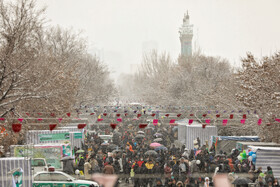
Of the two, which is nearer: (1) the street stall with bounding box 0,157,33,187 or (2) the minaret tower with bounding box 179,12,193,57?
(1) the street stall with bounding box 0,157,33,187

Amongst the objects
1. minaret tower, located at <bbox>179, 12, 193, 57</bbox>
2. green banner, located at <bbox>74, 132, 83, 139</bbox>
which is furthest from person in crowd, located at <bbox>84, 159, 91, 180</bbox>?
minaret tower, located at <bbox>179, 12, 193, 57</bbox>

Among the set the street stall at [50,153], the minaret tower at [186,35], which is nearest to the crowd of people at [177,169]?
the street stall at [50,153]

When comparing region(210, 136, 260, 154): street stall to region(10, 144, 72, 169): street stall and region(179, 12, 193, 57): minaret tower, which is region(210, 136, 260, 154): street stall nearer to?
region(10, 144, 72, 169): street stall

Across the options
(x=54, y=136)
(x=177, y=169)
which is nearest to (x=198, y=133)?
(x=54, y=136)

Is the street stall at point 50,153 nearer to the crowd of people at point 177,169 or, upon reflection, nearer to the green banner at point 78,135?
the crowd of people at point 177,169

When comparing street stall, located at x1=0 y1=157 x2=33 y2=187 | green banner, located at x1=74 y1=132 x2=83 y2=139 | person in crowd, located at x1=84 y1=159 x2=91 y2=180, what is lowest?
person in crowd, located at x1=84 y1=159 x2=91 y2=180

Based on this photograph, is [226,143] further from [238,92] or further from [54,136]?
[54,136]

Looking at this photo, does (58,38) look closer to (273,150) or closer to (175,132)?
(175,132)

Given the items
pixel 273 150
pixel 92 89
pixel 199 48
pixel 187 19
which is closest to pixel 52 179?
pixel 273 150

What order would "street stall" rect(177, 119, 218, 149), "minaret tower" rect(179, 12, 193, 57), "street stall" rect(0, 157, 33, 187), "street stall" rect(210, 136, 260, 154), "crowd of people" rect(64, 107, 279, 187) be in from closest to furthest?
"street stall" rect(0, 157, 33, 187), "crowd of people" rect(64, 107, 279, 187), "street stall" rect(210, 136, 260, 154), "street stall" rect(177, 119, 218, 149), "minaret tower" rect(179, 12, 193, 57)

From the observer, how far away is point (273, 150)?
14.1m

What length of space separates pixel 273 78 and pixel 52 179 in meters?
11.6

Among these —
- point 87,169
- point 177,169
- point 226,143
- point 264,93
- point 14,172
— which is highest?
point 264,93

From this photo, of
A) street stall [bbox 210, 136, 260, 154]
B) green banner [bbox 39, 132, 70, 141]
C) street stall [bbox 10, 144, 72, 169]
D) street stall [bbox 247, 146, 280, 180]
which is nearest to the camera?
street stall [bbox 247, 146, 280, 180]
